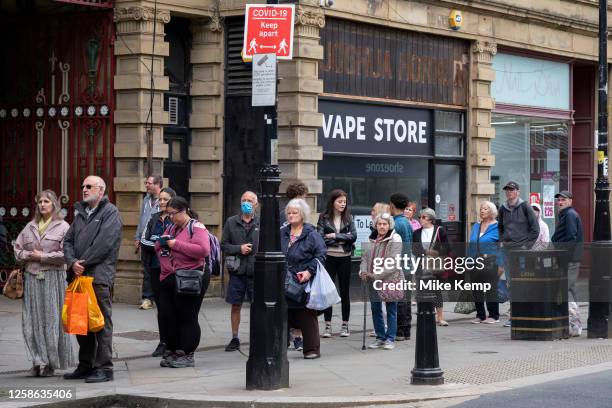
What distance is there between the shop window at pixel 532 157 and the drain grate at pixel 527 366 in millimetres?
9829

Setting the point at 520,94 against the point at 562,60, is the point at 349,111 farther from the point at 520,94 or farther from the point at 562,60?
the point at 562,60

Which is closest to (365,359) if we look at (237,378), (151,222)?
(237,378)

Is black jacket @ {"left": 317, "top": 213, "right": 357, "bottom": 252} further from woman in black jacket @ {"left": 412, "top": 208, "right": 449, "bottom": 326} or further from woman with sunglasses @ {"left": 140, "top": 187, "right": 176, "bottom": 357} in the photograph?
woman with sunglasses @ {"left": 140, "top": 187, "right": 176, "bottom": 357}

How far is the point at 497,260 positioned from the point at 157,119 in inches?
218

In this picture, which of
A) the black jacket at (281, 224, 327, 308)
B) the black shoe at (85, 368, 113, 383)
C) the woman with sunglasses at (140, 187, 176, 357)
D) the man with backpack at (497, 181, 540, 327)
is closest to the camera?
the black shoe at (85, 368, 113, 383)

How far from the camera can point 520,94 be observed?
2377 cm

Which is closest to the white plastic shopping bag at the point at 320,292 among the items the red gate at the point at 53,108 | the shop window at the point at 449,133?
the red gate at the point at 53,108

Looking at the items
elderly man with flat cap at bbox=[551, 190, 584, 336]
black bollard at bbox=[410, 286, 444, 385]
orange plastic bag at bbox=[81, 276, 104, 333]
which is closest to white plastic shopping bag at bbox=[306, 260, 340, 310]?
black bollard at bbox=[410, 286, 444, 385]

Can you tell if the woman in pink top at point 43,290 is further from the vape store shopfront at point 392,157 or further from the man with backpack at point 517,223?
the vape store shopfront at point 392,157

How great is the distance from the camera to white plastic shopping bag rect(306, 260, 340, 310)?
12891mm

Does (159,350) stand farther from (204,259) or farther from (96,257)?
(96,257)

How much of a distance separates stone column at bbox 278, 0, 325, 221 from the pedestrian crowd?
7.36 ft

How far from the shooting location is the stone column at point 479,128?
22.0m

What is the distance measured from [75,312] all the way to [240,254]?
2924 mm
